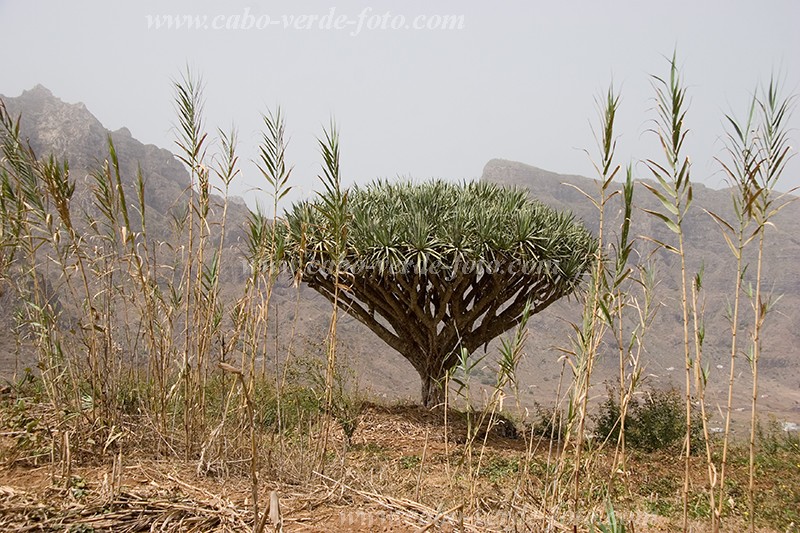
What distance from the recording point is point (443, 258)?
309 inches

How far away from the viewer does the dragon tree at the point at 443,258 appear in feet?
25.4

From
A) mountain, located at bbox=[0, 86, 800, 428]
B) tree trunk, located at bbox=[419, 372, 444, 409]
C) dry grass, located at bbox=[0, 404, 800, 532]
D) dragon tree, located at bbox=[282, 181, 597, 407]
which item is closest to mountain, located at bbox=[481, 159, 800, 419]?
mountain, located at bbox=[0, 86, 800, 428]

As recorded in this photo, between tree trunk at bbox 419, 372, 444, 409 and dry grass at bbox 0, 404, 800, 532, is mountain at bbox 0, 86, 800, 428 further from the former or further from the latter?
dry grass at bbox 0, 404, 800, 532

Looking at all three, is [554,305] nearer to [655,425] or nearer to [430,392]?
[430,392]

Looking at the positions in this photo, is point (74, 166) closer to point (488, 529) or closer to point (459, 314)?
point (459, 314)

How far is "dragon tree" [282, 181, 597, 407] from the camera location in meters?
7.74

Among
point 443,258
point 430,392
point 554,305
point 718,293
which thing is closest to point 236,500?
point 443,258

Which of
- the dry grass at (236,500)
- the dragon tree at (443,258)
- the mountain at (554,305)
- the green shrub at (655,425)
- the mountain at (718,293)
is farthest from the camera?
the mountain at (718,293)

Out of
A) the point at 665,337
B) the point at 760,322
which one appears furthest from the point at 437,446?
the point at 665,337

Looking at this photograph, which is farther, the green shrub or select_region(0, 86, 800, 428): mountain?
select_region(0, 86, 800, 428): mountain

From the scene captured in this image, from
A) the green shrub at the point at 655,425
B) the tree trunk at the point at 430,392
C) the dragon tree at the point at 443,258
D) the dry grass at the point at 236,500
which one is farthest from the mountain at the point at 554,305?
the dry grass at the point at 236,500

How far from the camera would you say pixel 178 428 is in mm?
3799

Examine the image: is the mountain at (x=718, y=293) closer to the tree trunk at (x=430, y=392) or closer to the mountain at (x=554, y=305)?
the mountain at (x=554, y=305)

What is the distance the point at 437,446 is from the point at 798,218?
5332cm
